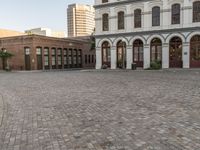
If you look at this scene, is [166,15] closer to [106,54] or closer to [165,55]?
[165,55]

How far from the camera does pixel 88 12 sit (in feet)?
290

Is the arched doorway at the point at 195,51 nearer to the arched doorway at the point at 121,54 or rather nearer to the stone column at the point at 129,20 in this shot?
the stone column at the point at 129,20

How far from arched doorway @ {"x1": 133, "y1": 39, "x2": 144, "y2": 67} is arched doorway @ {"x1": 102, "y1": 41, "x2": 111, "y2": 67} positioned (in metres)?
3.79

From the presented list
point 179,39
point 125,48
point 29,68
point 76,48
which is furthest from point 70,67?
point 179,39

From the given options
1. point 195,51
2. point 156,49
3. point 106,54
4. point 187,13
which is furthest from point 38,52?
point 195,51

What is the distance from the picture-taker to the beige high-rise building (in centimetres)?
8750

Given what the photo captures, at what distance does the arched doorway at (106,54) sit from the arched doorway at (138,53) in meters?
3.79

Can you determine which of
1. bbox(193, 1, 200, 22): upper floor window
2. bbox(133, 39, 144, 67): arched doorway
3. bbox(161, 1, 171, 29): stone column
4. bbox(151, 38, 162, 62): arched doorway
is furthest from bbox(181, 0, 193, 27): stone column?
bbox(133, 39, 144, 67): arched doorway

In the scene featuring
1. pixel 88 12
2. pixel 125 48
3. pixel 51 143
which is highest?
pixel 88 12

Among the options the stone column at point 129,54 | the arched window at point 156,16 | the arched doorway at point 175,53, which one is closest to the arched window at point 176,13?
A: the arched window at point 156,16

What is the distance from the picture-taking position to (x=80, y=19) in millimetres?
90188

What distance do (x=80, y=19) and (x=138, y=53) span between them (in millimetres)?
61269

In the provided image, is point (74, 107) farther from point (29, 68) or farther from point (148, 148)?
point (29, 68)

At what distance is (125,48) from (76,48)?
714 inches
